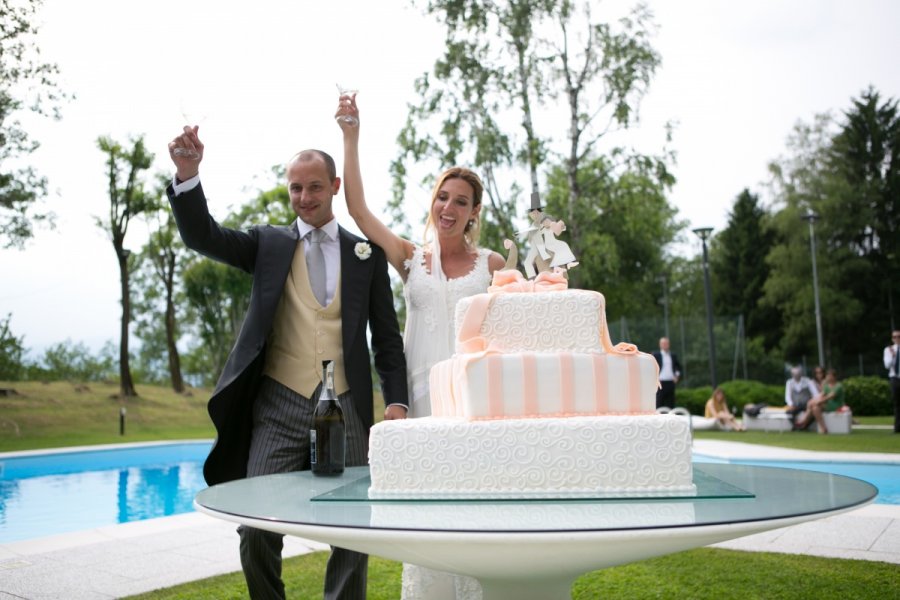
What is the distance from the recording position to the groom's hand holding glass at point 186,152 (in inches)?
109

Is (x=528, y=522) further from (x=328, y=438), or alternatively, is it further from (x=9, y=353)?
(x=9, y=353)

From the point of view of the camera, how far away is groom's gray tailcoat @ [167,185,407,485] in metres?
3.04

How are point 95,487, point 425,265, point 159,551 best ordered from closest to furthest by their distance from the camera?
point 425,265 → point 159,551 → point 95,487

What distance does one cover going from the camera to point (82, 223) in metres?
24.3

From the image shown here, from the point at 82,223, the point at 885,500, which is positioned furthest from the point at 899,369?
the point at 82,223

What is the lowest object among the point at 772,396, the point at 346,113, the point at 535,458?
the point at 772,396

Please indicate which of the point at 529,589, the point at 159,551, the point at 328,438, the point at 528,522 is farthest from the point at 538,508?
the point at 159,551

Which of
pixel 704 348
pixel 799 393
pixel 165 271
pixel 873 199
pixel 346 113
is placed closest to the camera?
pixel 346 113

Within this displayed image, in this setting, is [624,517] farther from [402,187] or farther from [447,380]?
[402,187]

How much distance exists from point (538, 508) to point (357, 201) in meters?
2.03

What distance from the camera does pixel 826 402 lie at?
49.8 feet

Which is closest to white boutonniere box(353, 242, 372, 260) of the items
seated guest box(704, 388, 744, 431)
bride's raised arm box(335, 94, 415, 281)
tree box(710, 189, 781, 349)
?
bride's raised arm box(335, 94, 415, 281)

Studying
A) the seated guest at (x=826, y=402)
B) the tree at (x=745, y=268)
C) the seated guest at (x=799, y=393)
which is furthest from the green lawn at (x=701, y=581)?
the tree at (x=745, y=268)

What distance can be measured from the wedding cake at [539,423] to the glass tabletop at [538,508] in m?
0.20
